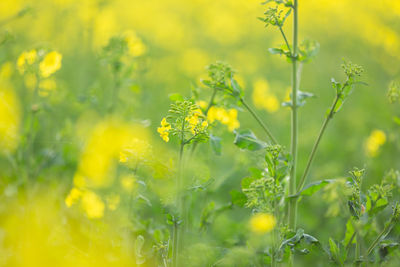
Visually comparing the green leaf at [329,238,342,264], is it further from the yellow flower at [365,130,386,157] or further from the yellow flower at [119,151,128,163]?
the yellow flower at [365,130,386,157]

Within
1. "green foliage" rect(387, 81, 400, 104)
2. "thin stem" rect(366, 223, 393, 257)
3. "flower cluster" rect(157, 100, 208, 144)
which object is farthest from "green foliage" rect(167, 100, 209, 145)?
"green foliage" rect(387, 81, 400, 104)

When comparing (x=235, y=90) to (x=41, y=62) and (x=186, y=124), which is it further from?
(x=41, y=62)

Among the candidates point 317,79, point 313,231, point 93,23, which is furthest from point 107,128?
point 317,79

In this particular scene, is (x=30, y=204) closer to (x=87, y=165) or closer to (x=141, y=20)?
(x=87, y=165)

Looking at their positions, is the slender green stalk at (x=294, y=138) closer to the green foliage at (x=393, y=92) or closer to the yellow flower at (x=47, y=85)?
the green foliage at (x=393, y=92)

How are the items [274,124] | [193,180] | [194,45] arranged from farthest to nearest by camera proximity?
1. [194,45]
2. [274,124]
3. [193,180]

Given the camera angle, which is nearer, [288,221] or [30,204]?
[288,221]

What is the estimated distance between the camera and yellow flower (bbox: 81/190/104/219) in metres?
1.85

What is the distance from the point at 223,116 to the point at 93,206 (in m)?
0.79

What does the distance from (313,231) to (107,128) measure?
7.00ft

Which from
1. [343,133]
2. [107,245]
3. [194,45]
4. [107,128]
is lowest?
[107,245]

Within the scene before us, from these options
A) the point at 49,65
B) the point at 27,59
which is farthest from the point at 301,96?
the point at 27,59

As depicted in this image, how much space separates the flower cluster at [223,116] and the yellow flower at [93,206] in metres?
0.66

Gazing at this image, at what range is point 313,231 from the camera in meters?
2.99
